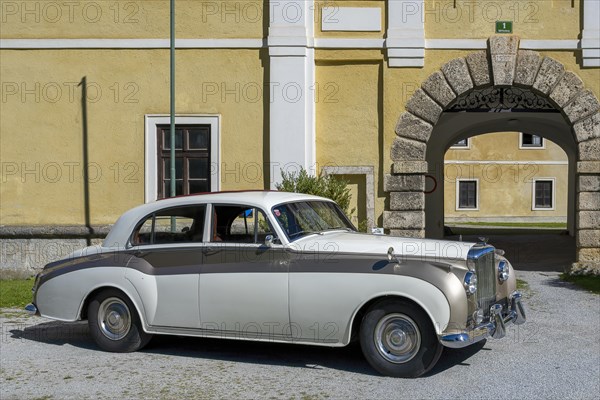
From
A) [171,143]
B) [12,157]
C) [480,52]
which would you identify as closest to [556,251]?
[480,52]

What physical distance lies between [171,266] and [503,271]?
308 cm

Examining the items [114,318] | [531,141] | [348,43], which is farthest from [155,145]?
[531,141]

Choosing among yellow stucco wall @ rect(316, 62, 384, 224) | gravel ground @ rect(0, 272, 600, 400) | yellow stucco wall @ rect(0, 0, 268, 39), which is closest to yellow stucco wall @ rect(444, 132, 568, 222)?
yellow stucco wall @ rect(316, 62, 384, 224)

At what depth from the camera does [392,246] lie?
7.02 meters

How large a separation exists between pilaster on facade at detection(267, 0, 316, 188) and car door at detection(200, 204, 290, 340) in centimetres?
577

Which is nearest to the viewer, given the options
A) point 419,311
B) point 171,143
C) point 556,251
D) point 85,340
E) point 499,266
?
point 419,311

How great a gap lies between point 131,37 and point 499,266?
847 centimetres

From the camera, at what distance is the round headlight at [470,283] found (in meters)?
6.62

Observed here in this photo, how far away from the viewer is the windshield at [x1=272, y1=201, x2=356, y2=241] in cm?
742

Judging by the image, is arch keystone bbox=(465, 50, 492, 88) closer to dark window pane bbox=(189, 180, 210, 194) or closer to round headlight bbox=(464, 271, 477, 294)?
dark window pane bbox=(189, 180, 210, 194)

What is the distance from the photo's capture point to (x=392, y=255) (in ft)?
22.2

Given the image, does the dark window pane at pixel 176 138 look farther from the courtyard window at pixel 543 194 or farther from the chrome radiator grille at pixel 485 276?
the courtyard window at pixel 543 194

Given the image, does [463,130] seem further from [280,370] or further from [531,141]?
[531,141]

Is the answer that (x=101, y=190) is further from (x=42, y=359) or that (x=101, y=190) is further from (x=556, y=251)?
(x=556, y=251)
